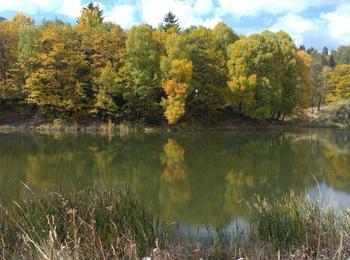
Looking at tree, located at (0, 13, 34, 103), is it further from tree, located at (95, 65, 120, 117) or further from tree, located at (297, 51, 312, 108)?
tree, located at (297, 51, 312, 108)

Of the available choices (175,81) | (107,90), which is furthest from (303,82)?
(107,90)

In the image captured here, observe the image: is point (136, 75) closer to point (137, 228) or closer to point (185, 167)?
point (185, 167)

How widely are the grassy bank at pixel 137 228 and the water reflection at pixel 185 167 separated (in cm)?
97

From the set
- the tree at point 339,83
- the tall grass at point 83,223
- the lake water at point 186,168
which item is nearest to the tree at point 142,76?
the lake water at point 186,168

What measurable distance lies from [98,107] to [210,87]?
11178 mm

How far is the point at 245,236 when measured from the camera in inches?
330

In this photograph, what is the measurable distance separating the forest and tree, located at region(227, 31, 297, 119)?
0.10 metres

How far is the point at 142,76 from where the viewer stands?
4194 centimetres

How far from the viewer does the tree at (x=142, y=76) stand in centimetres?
4203

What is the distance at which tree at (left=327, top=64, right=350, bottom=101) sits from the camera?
6128 cm

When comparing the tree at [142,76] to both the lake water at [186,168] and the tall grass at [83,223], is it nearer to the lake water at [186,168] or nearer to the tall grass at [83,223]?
the lake water at [186,168]

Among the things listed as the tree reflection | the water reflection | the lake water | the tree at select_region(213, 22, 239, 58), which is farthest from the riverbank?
the tree reflection

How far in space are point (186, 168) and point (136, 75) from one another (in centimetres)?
2213

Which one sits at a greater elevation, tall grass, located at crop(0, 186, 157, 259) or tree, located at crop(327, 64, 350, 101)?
tree, located at crop(327, 64, 350, 101)
